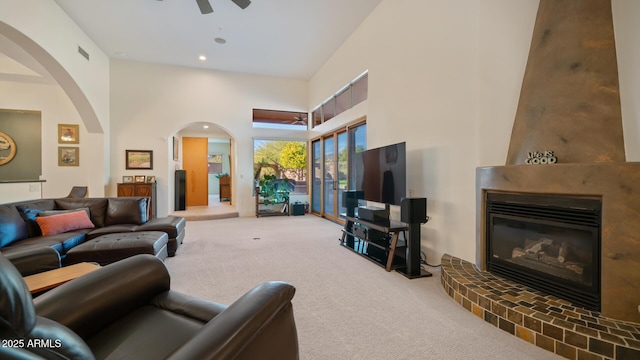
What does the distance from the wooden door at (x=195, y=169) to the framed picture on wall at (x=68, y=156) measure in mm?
3198

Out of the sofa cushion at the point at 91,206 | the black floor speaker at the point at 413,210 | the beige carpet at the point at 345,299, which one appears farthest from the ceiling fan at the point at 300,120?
the black floor speaker at the point at 413,210

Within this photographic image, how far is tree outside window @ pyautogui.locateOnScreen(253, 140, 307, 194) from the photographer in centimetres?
818

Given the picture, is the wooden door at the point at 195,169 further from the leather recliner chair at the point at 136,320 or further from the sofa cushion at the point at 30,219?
the leather recliner chair at the point at 136,320

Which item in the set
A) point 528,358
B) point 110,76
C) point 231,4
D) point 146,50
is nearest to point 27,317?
point 528,358

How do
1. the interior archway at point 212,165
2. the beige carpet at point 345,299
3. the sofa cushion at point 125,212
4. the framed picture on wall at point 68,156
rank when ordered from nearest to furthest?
the beige carpet at point 345,299, the sofa cushion at point 125,212, the framed picture on wall at point 68,156, the interior archway at point 212,165

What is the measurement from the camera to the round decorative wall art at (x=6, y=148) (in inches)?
277

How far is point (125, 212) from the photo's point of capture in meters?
4.17

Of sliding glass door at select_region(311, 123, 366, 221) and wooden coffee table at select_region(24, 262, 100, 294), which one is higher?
sliding glass door at select_region(311, 123, 366, 221)

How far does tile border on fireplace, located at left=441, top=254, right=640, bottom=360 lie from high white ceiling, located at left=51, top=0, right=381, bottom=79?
4.69 metres

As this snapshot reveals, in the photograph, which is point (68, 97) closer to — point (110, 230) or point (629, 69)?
point (110, 230)

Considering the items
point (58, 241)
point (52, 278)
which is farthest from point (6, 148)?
point (52, 278)

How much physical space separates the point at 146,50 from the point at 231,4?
3.16 metres

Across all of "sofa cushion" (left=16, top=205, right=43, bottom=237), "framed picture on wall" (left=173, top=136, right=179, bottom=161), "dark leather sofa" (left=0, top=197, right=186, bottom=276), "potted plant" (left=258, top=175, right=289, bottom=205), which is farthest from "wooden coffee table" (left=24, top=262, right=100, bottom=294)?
"framed picture on wall" (left=173, top=136, right=179, bottom=161)

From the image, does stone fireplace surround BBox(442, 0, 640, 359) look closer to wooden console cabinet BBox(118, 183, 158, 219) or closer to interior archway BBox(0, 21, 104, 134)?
interior archway BBox(0, 21, 104, 134)
